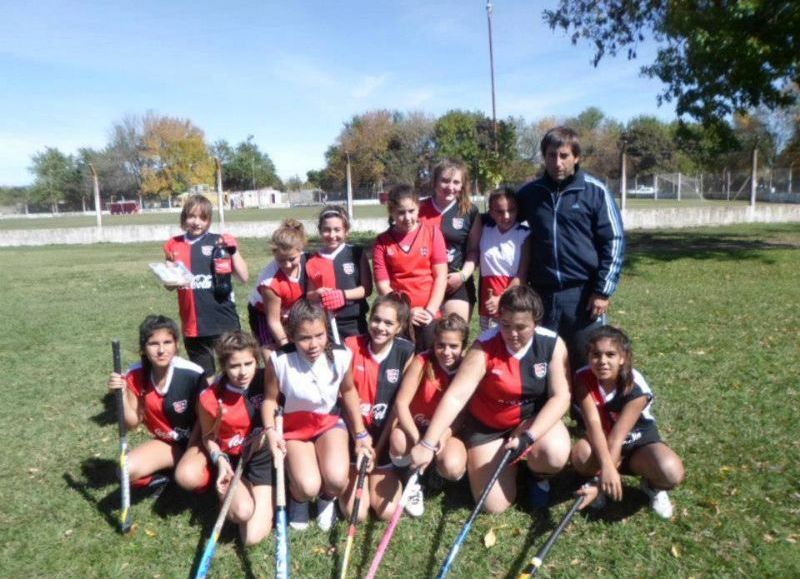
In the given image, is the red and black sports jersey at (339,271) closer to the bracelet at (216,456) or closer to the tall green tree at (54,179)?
the bracelet at (216,456)

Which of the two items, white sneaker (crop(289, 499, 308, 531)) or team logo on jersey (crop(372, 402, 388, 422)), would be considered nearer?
white sneaker (crop(289, 499, 308, 531))

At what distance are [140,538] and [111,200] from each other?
78.6m

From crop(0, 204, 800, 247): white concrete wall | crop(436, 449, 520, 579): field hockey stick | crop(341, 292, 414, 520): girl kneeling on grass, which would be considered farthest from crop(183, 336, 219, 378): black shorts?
crop(0, 204, 800, 247): white concrete wall

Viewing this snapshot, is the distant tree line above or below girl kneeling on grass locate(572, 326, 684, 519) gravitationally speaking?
above

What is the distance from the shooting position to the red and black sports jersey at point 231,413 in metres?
3.94

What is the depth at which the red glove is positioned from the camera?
15.0 ft

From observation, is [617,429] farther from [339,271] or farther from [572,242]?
[339,271]

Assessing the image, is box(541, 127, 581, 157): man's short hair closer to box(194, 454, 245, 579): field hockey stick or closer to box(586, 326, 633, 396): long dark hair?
box(586, 326, 633, 396): long dark hair

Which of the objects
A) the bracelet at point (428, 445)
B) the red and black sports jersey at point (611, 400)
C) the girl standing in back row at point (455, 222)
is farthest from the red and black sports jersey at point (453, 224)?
the bracelet at point (428, 445)

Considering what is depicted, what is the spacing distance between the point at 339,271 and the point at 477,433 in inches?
62.6

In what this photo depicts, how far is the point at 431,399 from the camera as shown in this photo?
4066 millimetres

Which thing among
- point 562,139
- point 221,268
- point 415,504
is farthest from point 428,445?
point 221,268

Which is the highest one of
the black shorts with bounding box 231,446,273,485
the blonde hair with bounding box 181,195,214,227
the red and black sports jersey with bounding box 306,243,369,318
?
the blonde hair with bounding box 181,195,214,227

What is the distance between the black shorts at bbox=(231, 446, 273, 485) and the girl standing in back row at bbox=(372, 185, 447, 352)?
1.37 m
